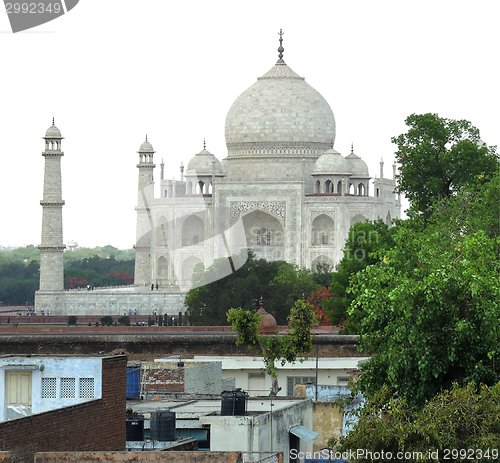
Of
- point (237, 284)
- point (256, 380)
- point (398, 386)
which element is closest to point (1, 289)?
point (237, 284)

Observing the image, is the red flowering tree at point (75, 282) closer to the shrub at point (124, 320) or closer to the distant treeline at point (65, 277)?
the distant treeline at point (65, 277)

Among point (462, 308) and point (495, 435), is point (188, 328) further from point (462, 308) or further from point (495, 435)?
point (495, 435)

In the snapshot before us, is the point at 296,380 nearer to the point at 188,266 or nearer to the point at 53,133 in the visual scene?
the point at 53,133

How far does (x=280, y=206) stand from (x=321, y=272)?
4.27 meters

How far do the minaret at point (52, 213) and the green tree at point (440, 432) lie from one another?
32850 mm

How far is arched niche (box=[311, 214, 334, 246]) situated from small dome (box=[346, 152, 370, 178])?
2.83 metres

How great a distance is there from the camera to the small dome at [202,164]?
49.2 metres

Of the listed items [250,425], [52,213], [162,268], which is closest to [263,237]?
[162,268]

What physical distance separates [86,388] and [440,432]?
10.7 feet

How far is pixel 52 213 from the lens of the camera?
1687 inches

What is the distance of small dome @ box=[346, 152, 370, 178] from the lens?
49219 millimetres

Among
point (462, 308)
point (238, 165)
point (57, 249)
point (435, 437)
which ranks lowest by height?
point (435, 437)

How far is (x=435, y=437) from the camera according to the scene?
1019cm

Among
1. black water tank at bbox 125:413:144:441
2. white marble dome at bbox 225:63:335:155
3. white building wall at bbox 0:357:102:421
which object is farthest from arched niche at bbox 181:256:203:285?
white building wall at bbox 0:357:102:421
